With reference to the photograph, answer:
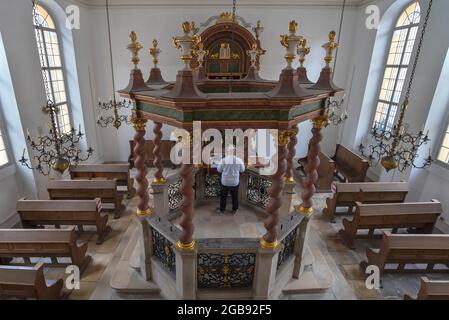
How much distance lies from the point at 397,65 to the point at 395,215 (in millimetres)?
5590

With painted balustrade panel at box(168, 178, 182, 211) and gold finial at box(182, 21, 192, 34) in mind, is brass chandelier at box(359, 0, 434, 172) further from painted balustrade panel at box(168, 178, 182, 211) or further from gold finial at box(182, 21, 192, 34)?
painted balustrade panel at box(168, 178, 182, 211)

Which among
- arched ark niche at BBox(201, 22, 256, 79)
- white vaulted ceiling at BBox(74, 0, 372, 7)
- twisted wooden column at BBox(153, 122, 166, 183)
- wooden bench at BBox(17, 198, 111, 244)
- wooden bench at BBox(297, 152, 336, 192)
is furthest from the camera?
white vaulted ceiling at BBox(74, 0, 372, 7)

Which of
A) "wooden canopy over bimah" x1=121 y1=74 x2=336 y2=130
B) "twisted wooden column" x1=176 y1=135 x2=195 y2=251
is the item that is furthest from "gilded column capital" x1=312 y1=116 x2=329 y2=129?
"twisted wooden column" x1=176 y1=135 x2=195 y2=251

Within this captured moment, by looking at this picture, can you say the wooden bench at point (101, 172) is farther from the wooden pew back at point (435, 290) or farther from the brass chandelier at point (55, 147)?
the wooden pew back at point (435, 290)

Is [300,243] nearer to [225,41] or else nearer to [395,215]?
[395,215]

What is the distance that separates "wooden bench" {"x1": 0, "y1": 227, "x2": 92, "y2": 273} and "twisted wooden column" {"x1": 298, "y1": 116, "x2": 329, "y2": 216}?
4.35 meters

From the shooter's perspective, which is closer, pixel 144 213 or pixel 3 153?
pixel 144 213

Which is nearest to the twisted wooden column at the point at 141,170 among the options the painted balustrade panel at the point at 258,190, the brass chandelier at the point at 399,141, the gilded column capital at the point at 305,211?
the gilded column capital at the point at 305,211

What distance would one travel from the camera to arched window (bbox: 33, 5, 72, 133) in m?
7.99

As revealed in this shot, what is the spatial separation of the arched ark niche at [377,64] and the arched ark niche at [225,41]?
169 inches

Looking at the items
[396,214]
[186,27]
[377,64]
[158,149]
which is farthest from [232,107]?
[377,64]

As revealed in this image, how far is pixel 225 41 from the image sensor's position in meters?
9.20
